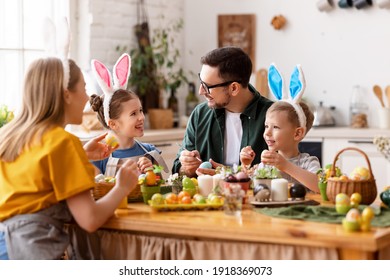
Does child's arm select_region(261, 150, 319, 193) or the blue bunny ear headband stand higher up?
the blue bunny ear headband

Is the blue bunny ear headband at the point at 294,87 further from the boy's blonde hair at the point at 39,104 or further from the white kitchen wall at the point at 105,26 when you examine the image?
the white kitchen wall at the point at 105,26

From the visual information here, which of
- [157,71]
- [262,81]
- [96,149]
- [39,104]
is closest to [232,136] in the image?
[96,149]

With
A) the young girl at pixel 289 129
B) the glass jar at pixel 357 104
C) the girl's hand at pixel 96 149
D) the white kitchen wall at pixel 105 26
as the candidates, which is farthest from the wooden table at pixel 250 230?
the glass jar at pixel 357 104

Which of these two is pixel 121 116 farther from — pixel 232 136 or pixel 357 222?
pixel 357 222

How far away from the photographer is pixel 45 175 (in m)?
2.67

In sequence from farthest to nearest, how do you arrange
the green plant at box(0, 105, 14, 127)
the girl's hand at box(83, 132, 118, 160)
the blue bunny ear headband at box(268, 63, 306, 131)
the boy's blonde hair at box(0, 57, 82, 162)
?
the green plant at box(0, 105, 14, 127)
the blue bunny ear headband at box(268, 63, 306, 131)
the girl's hand at box(83, 132, 118, 160)
the boy's blonde hair at box(0, 57, 82, 162)

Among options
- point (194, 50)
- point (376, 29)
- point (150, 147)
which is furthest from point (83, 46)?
point (376, 29)

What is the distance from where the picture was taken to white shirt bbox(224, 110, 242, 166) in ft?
13.7

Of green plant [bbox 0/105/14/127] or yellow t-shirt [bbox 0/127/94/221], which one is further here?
green plant [bbox 0/105/14/127]

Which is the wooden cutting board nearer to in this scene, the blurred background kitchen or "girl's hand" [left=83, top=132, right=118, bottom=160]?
the blurred background kitchen

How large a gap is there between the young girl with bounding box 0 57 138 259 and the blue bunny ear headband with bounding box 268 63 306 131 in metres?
1.06

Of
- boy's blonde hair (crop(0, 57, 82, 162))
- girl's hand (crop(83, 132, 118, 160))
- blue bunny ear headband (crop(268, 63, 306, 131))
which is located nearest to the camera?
boy's blonde hair (crop(0, 57, 82, 162))

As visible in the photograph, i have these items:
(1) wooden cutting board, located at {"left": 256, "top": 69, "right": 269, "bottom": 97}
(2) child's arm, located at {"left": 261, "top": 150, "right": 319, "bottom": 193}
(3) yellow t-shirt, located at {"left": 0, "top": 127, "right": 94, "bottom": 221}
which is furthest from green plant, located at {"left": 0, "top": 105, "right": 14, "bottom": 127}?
(1) wooden cutting board, located at {"left": 256, "top": 69, "right": 269, "bottom": 97}

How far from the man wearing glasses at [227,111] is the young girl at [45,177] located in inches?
52.8
